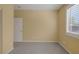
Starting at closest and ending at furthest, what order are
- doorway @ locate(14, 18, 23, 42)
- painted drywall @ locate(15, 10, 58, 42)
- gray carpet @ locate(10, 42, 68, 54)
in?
gray carpet @ locate(10, 42, 68, 54)
doorway @ locate(14, 18, 23, 42)
painted drywall @ locate(15, 10, 58, 42)

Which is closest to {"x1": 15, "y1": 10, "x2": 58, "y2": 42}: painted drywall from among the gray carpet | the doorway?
the doorway

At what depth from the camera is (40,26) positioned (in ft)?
32.7

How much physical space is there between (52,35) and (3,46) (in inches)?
213

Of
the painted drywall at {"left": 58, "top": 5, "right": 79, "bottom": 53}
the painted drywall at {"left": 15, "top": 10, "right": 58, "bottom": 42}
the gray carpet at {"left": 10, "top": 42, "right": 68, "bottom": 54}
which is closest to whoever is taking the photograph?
the painted drywall at {"left": 58, "top": 5, "right": 79, "bottom": 53}

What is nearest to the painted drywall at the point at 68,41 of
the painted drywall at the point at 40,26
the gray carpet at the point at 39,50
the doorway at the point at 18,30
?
the gray carpet at the point at 39,50

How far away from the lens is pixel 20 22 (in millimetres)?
9781

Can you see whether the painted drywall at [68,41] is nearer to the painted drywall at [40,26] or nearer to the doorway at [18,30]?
the painted drywall at [40,26]

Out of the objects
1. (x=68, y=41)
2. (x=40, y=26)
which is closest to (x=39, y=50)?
(x=68, y=41)

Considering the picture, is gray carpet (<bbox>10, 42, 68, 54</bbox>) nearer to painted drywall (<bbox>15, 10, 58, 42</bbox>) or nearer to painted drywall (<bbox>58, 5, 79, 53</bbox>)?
painted drywall (<bbox>58, 5, 79, 53</bbox>)

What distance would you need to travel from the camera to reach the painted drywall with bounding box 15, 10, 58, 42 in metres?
9.92

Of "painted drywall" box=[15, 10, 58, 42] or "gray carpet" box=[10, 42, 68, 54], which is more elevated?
"painted drywall" box=[15, 10, 58, 42]

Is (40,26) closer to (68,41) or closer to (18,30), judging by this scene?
(18,30)
